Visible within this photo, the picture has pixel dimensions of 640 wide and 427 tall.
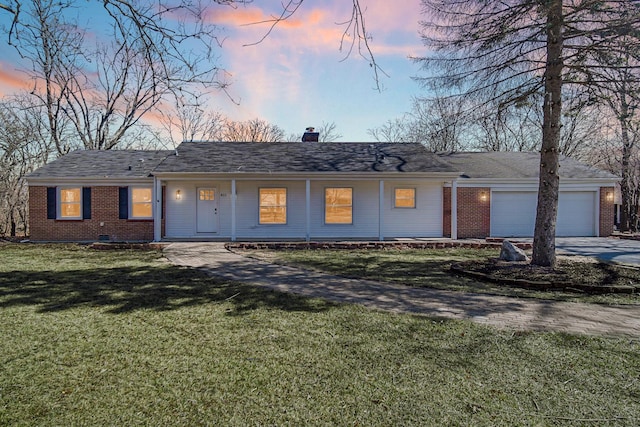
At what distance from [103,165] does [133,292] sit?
1155cm

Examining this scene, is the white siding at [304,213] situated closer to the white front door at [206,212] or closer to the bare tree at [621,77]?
the white front door at [206,212]

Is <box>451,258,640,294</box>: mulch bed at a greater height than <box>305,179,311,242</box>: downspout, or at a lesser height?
lesser

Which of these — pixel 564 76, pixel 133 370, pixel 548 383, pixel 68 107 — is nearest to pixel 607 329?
pixel 548 383

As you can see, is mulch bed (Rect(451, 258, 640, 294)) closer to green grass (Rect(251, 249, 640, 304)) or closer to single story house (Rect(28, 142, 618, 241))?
green grass (Rect(251, 249, 640, 304))

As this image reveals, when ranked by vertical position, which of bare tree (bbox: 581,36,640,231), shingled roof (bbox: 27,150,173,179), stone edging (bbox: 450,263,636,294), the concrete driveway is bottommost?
stone edging (bbox: 450,263,636,294)

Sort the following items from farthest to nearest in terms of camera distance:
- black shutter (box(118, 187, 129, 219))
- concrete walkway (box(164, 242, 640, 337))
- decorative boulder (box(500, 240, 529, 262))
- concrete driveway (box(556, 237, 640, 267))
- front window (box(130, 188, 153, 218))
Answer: front window (box(130, 188, 153, 218)), black shutter (box(118, 187, 129, 219)), concrete driveway (box(556, 237, 640, 267)), decorative boulder (box(500, 240, 529, 262)), concrete walkway (box(164, 242, 640, 337))

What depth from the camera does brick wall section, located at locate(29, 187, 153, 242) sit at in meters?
14.3

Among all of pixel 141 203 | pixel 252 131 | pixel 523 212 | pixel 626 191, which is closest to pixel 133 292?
pixel 141 203

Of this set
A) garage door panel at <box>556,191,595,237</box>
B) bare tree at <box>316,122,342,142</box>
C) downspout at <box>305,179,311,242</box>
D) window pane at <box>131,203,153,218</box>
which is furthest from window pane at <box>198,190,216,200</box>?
bare tree at <box>316,122,342,142</box>

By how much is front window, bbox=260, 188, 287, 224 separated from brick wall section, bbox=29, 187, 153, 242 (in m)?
4.48

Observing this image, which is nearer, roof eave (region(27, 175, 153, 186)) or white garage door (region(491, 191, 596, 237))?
roof eave (region(27, 175, 153, 186))

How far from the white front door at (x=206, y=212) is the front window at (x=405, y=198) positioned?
23.7 feet

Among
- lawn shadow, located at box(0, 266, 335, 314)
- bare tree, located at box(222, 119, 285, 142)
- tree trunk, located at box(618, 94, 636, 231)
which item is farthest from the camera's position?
bare tree, located at box(222, 119, 285, 142)

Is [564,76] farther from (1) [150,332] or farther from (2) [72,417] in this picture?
(2) [72,417]
